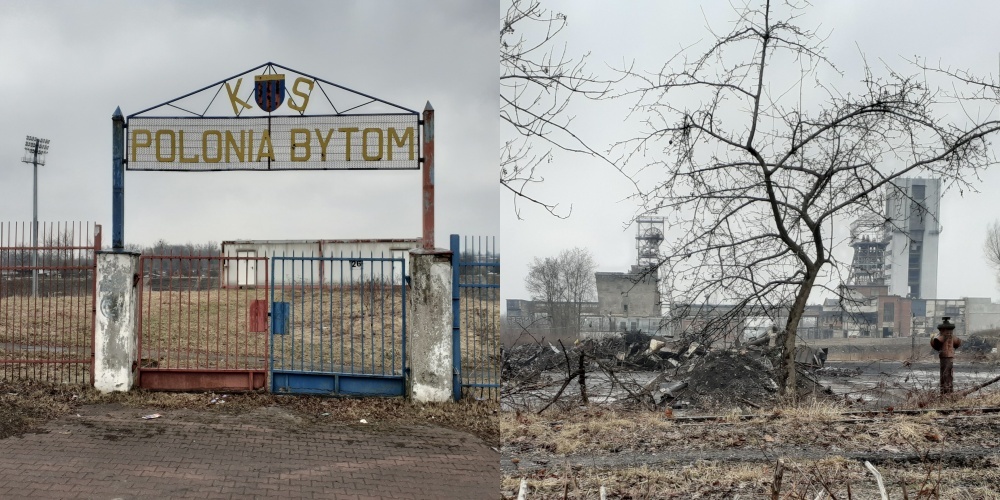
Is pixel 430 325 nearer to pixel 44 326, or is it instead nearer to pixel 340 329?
pixel 340 329

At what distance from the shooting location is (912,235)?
5.88 meters

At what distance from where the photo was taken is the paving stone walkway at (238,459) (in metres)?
5.24

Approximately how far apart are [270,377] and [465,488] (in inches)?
134

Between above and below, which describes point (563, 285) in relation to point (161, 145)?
below

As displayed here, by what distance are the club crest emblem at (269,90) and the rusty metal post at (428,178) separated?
1.55 meters

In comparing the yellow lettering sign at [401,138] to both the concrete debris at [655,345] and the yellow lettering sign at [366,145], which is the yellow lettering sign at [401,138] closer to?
the yellow lettering sign at [366,145]

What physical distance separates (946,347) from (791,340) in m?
1.16

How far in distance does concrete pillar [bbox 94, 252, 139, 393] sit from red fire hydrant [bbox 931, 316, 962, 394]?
763 cm

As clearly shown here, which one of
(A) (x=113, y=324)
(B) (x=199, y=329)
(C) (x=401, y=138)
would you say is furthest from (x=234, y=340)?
(C) (x=401, y=138)

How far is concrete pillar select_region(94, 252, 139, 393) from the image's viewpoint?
795 cm

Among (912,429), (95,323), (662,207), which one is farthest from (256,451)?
(912,429)

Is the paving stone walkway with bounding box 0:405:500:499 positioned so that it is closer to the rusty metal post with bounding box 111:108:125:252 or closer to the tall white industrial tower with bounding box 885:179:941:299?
the rusty metal post with bounding box 111:108:125:252

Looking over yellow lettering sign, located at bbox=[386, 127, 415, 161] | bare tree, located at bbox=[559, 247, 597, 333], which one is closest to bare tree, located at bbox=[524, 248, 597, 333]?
bare tree, located at bbox=[559, 247, 597, 333]

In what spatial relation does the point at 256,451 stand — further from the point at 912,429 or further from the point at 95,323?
the point at 912,429
